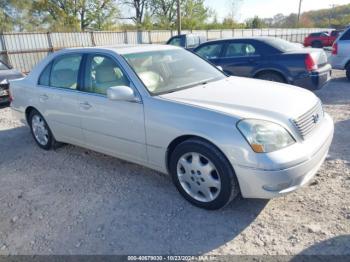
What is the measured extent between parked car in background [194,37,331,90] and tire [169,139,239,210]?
452 cm

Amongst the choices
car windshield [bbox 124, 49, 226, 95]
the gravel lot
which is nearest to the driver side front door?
car windshield [bbox 124, 49, 226, 95]

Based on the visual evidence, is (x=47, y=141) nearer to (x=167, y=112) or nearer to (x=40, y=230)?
(x=40, y=230)

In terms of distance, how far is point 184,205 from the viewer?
3055 millimetres

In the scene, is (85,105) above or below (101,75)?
below

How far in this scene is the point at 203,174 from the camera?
284 centimetres

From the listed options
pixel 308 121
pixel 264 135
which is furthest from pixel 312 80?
pixel 264 135

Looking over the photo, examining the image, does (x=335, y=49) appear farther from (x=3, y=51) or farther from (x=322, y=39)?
(x=322, y=39)

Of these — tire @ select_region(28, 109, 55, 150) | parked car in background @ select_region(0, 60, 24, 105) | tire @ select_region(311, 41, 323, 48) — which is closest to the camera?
tire @ select_region(28, 109, 55, 150)

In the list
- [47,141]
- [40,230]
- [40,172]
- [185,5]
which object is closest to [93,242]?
[40,230]

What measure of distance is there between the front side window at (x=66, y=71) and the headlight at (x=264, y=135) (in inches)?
93.5

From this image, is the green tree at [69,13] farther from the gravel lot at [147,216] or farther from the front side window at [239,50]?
the gravel lot at [147,216]

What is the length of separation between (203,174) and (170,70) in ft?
4.72

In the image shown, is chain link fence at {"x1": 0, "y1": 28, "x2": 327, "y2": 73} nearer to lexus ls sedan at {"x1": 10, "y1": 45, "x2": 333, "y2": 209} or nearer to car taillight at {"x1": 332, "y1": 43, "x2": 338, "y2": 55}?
lexus ls sedan at {"x1": 10, "y1": 45, "x2": 333, "y2": 209}

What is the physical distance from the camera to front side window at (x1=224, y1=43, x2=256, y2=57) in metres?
7.12
